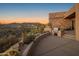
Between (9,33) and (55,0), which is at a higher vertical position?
(55,0)

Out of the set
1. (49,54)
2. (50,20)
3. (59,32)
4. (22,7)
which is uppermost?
(22,7)

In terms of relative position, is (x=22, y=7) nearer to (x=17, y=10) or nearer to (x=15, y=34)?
(x=17, y=10)

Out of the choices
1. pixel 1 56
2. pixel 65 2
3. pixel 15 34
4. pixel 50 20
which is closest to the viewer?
pixel 1 56

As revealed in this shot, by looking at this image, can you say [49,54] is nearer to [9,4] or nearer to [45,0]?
[45,0]

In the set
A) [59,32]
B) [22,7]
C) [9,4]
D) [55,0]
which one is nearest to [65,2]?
[55,0]

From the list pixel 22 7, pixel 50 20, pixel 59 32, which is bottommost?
pixel 59 32

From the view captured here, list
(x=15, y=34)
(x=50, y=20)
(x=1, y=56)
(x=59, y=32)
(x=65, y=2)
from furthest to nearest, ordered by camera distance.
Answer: (x=59, y=32), (x=50, y=20), (x=15, y=34), (x=65, y=2), (x=1, y=56)

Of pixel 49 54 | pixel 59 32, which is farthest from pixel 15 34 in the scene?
pixel 59 32

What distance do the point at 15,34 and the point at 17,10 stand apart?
77 cm

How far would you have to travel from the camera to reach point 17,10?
231 inches

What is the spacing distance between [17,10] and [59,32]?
99.7 inches

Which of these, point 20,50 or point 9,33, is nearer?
point 20,50

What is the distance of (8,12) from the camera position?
235 inches

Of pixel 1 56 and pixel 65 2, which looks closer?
pixel 1 56
